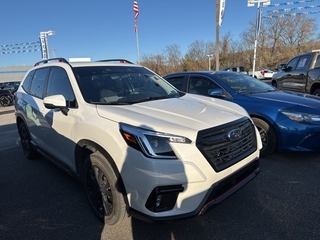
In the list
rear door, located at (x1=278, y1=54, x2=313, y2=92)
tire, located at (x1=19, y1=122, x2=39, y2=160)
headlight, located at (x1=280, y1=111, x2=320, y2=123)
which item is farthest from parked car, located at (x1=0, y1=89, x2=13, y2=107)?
headlight, located at (x1=280, y1=111, x2=320, y2=123)

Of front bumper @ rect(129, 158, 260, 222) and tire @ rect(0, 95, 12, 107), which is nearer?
front bumper @ rect(129, 158, 260, 222)

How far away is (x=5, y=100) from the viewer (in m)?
15.3

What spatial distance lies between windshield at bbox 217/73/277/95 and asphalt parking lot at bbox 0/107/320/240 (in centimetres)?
153

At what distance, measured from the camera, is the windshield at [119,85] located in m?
2.83

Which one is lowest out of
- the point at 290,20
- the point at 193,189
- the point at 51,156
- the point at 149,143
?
the point at 51,156

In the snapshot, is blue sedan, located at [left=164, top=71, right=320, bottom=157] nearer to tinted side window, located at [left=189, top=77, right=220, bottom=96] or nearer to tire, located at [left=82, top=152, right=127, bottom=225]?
tinted side window, located at [left=189, top=77, right=220, bottom=96]

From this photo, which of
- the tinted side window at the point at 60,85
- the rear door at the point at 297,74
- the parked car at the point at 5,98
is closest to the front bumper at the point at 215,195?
the tinted side window at the point at 60,85

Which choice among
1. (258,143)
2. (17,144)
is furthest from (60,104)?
(17,144)

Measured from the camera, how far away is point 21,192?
3385 millimetres

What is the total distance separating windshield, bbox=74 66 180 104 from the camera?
2832 millimetres

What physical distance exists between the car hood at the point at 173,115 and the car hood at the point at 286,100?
1474 mm

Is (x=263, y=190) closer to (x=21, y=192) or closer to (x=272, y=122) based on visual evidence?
(x=272, y=122)

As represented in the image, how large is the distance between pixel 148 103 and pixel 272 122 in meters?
2.27

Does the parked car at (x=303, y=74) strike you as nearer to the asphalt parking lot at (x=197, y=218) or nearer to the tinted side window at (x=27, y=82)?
the asphalt parking lot at (x=197, y=218)
